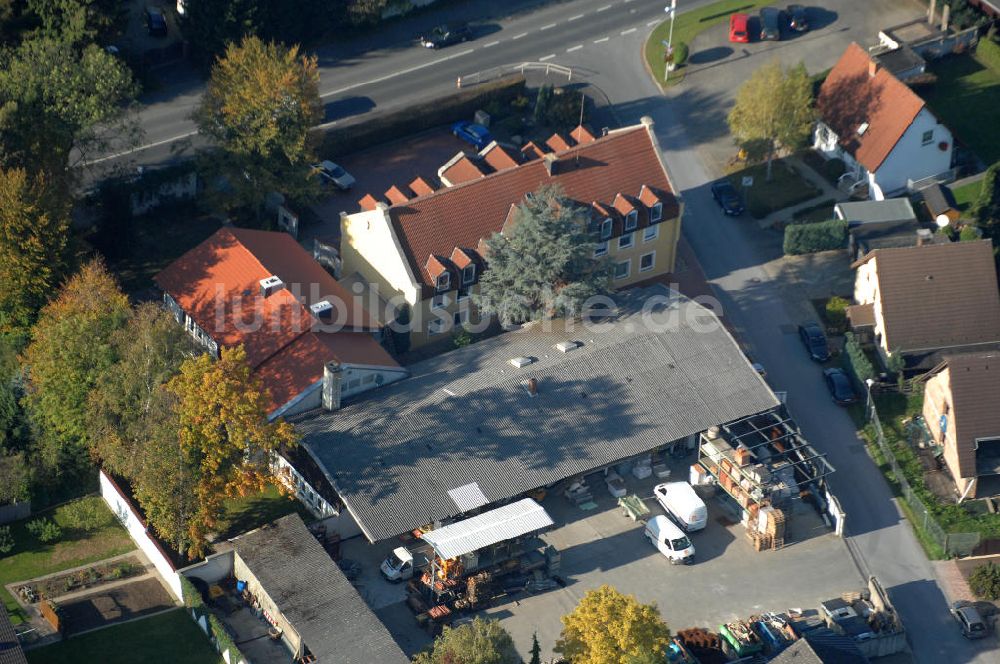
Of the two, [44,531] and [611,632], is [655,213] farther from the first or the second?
[44,531]

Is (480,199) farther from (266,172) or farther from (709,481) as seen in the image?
(709,481)

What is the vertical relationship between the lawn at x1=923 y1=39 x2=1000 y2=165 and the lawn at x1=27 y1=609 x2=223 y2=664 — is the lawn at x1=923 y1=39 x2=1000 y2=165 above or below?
above

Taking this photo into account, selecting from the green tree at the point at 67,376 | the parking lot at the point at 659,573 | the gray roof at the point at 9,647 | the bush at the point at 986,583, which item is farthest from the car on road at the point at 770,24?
the gray roof at the point at 9,647

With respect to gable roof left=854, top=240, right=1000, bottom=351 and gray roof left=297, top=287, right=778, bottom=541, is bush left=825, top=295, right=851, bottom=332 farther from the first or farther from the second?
gray roof left=297, top=287, right=778, bottom=541

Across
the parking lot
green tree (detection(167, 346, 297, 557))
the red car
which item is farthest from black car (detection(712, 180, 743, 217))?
green tree (detection(167, 346, 297, 557))

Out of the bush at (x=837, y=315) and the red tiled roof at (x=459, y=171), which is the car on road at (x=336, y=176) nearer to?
the red tiled roof at (x=459, y=171)
